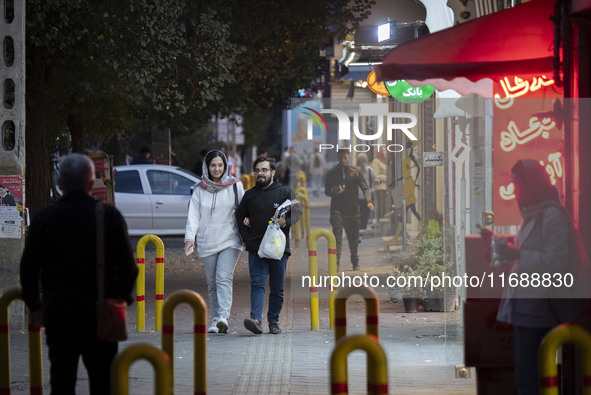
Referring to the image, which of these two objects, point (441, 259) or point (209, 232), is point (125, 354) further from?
point (441, 259)

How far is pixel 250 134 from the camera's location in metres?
57.6

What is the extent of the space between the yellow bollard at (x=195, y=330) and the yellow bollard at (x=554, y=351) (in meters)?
1.99

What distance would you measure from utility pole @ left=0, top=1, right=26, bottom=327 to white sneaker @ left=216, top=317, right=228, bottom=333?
6.67 feet

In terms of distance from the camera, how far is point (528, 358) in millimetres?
6203

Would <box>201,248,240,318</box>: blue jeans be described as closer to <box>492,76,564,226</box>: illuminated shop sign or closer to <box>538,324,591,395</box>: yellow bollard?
<box>492,76,564,226</box>: illuminated shop sign

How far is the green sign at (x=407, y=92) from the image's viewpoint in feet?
43.0

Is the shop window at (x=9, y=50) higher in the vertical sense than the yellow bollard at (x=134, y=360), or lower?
higher

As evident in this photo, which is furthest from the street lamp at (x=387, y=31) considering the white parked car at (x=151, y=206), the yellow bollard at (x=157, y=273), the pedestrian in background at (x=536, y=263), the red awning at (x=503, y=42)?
the pedestrian in background at (x=536, y=263)

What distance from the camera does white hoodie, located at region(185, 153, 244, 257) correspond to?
11.0 m

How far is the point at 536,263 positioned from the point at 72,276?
2.58 m

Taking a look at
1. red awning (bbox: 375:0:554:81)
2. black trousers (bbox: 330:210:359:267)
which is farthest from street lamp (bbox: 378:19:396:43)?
red awning (bbox: 375:0:554:81)

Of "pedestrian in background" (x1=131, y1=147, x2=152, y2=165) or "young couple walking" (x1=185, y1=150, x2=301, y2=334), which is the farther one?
"pedestrian in background" (x1=131, y1=147, x2=152, y2=165)

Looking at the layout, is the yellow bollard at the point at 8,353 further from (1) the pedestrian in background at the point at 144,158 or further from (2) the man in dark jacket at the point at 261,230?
(1) the pedestrian in background at the point at 144,158

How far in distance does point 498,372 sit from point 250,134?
51.1 m
